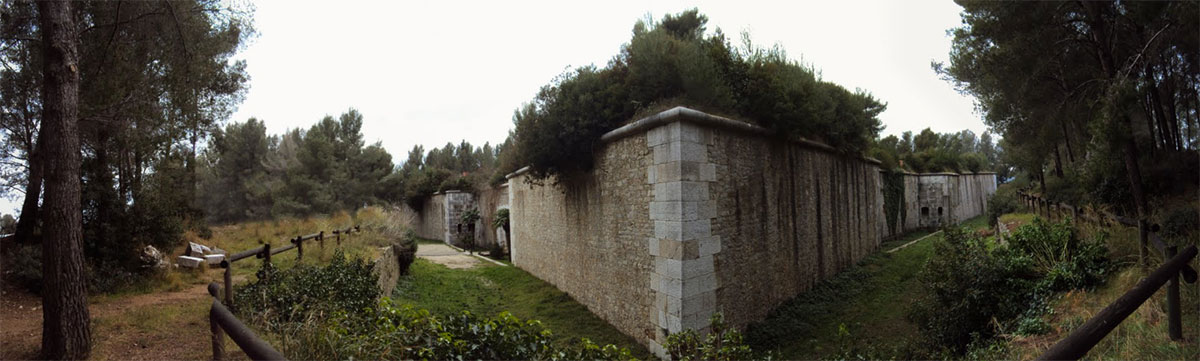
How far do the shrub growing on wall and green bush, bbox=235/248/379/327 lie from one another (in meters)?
3.73

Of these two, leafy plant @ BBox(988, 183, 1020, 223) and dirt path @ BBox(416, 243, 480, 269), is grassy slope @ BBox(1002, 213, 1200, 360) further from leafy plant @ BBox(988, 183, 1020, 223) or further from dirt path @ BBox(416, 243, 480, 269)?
dirt path @ BBox(416, 243, 480, 269)

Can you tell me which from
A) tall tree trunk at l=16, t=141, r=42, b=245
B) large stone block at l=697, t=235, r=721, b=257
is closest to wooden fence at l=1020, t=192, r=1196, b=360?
large stone block at l=697, t=235, r=721, b=257

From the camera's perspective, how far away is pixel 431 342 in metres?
3.25

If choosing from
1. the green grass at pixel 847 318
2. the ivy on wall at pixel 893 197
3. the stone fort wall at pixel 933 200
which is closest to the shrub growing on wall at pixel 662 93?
the green grass at pixel 847 318

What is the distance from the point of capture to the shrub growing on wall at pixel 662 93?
7471mm

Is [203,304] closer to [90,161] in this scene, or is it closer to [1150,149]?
[90,161]

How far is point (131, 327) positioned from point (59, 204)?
1.65 metres

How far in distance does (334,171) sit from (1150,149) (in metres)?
26.5

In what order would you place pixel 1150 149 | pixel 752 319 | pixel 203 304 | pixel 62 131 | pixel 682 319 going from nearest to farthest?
1. pixel 62 131
2. pixel 203 304
3. pixel 682 319
4. pixel 752 319
5. pixel 1150 149

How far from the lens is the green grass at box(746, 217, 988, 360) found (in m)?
6.70

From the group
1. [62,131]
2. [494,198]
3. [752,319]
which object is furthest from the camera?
[494,198]

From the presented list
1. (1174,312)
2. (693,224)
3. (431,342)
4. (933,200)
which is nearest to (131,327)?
(431,342)

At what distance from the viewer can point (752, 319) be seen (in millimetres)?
7453

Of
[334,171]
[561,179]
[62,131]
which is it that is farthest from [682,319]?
[334,171]
